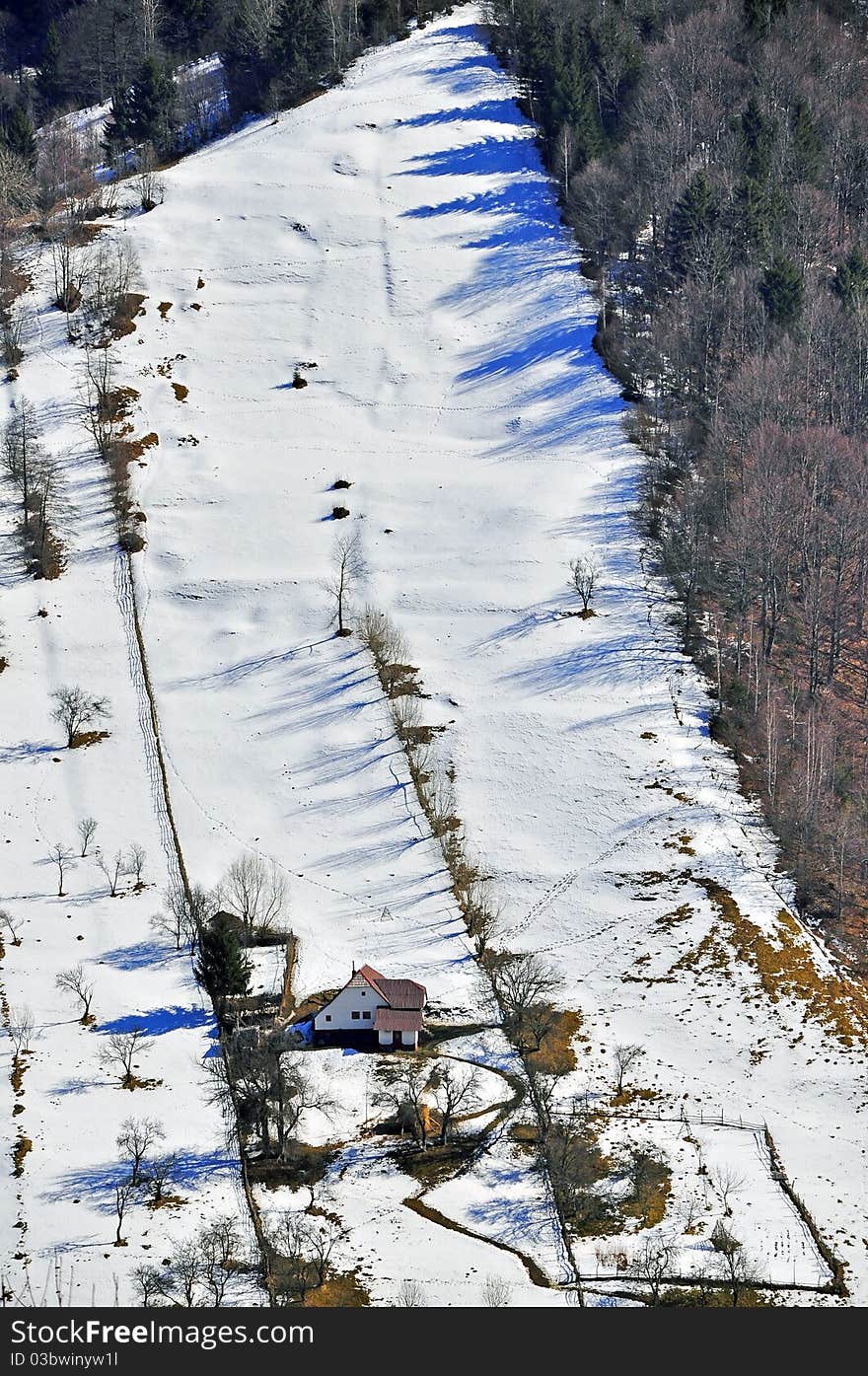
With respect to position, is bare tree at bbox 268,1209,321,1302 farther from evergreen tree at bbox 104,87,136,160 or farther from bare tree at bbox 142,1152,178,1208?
evergreen tree at bbox 104,87,136,160

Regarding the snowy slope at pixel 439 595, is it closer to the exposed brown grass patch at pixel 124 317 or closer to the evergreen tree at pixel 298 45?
the exposed brown grass patch at pixel 124 317

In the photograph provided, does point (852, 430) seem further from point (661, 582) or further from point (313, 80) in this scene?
point (313, 80)


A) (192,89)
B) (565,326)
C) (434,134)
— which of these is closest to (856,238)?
(565,326)

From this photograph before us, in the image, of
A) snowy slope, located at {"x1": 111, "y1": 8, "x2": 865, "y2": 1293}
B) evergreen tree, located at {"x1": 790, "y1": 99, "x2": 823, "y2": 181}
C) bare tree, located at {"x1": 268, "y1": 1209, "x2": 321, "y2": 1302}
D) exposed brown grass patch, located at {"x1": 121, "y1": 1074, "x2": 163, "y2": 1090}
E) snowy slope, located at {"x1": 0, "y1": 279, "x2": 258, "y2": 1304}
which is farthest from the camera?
evergreen tree, located at {"x1": 790, "y1": 99, "x2": 823, "y2": 181}

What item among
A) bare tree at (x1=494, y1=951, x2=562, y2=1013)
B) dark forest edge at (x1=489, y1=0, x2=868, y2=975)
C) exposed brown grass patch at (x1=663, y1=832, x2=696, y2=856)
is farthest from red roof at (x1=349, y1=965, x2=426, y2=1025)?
dark forest edge at (x1=489, y1=0, x2=868, y2=975)

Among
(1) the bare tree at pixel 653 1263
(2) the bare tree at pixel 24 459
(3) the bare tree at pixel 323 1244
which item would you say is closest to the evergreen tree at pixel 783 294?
(2) the bare tree at pixel 24 459

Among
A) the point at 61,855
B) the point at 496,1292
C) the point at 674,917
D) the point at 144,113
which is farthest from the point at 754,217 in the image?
the point at 496,1292
